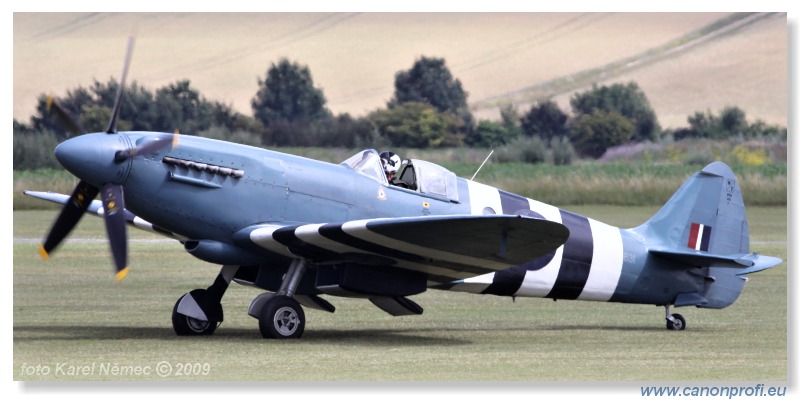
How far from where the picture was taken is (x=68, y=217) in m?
14.5

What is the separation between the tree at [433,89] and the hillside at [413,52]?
1.62 ft

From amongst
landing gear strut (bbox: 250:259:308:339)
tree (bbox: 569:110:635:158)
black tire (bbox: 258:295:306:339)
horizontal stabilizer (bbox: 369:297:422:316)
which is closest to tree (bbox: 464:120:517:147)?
tree (bbox: 569:110:635:158)

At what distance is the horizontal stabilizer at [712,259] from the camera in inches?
644

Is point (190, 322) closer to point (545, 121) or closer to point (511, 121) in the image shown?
point (511, 121)

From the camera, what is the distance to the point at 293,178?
14.8 meters

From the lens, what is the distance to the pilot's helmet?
50.4 feet

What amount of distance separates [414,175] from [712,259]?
154 inches

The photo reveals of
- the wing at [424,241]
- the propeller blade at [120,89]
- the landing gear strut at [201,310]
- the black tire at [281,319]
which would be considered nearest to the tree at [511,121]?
the wing at [424,241]

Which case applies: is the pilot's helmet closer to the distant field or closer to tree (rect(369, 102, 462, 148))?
tree (rect(369, 102, 462, 148))

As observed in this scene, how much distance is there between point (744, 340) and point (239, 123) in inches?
581

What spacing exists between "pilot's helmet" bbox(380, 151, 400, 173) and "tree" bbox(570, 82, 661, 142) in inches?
351

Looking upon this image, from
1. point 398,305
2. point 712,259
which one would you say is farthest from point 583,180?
point 398,305

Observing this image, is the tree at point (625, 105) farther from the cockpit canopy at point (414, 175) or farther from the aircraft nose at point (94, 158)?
the aircraft nose at point (94, 158)

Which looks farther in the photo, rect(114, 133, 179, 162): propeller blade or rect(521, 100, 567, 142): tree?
rect(521, 100, 567, 142): tree
